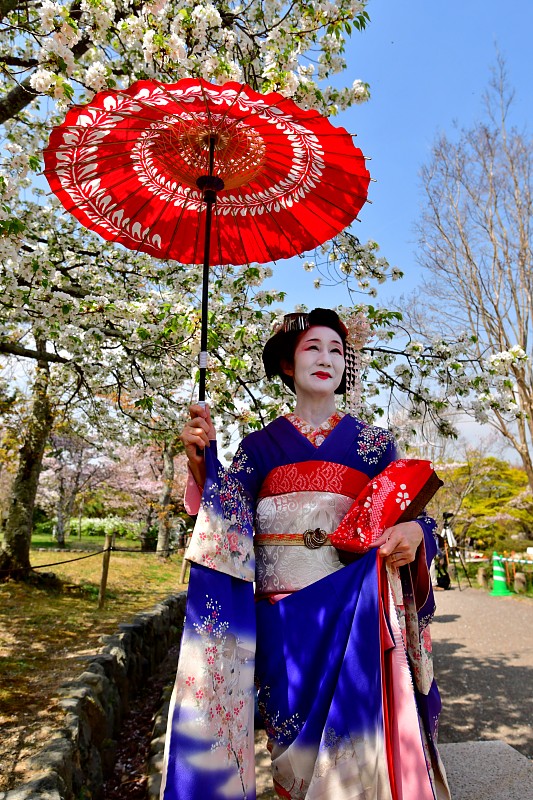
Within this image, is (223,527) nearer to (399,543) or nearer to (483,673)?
(399,543)

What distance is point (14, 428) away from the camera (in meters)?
10.2

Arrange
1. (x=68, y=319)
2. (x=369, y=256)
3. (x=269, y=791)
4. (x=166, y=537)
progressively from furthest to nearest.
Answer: (x=166, y=537)
(x=369, y=256)
(x=68, y=319)
(x=269, y=791)

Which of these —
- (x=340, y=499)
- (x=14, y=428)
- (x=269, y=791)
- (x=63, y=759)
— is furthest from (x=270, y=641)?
(x=14, y=428)

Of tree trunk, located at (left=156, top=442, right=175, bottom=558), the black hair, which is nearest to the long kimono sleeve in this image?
the black hair

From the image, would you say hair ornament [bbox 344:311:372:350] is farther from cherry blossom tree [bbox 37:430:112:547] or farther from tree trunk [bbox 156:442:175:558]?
cherry blossom tree [bbox 37:430:112:547]

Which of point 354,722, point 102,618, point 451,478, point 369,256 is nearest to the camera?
A: point 354,722

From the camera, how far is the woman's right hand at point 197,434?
2168 millimetres

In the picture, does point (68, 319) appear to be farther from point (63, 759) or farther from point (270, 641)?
point (270, 641)

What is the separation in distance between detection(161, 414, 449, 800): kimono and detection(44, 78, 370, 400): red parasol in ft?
2.21

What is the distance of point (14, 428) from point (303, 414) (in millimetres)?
9130

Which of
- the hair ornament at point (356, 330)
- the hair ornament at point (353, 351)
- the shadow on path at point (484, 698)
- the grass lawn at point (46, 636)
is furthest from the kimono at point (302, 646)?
Answer: the shadow on path at point (484, 698)

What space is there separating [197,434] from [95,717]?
122 inches

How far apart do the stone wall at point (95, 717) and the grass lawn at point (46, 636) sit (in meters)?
0.15

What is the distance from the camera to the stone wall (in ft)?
8.86
